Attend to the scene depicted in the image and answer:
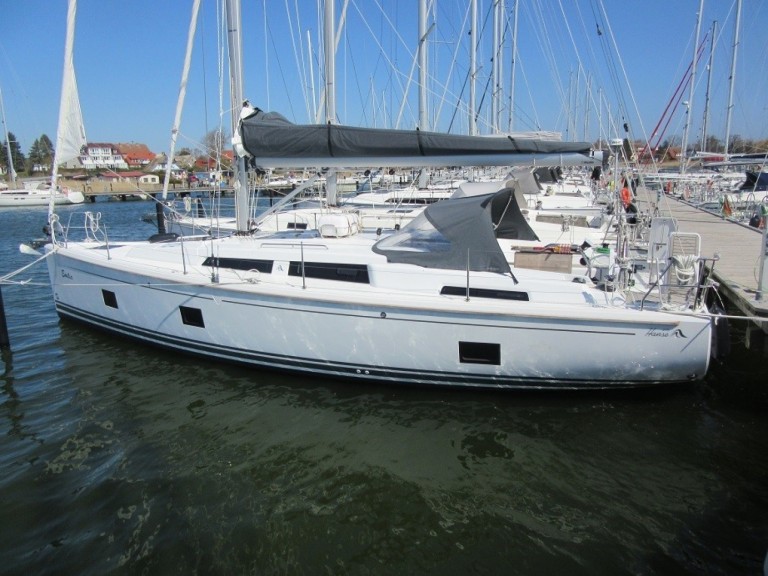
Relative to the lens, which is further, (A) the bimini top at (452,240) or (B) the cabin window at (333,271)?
(B) the cabin window at (333,271)

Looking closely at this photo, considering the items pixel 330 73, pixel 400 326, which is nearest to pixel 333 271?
pixel 400 326

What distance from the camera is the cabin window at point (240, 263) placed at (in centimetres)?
787

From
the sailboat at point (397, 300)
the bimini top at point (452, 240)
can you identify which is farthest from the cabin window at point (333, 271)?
the bimini top at point (452, 240)

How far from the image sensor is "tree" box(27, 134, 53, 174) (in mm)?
88562

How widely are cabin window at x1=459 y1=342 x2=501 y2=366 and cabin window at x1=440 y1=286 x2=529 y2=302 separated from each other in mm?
646

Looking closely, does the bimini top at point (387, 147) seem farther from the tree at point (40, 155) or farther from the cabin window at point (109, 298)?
the tree at point (40, 155)

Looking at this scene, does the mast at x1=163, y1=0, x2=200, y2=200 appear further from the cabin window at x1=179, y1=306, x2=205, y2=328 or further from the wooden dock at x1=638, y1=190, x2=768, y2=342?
the wooden dock at x1=638, y1=190, x2=768, y2=342

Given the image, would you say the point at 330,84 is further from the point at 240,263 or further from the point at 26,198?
the point at 26,198

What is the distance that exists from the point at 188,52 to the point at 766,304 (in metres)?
9.62

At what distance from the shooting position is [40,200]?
53.0 metres

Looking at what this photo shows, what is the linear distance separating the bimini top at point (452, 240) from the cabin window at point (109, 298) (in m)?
4.58

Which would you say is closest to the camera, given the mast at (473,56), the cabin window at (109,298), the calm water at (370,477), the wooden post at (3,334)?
the calm water at (370,477)

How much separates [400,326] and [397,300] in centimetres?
34

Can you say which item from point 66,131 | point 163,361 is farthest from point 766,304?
point 66,131
